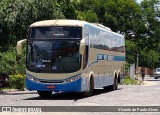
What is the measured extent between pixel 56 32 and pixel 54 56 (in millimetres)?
1188

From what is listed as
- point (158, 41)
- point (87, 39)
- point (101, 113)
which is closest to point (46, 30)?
point (87, 39)

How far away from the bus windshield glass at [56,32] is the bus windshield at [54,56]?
25cm

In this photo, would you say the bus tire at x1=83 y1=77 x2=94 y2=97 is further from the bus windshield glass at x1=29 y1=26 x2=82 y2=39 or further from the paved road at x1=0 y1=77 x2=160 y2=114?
the bus windshield glass at x1=29 y1=26 x2=82 y2=39

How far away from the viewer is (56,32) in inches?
845

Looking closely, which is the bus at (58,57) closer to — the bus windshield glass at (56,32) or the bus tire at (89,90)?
the bus windshield glass at (56,32)

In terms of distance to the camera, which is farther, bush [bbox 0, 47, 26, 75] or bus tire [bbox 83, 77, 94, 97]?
bush [bbox 0, 47, 26, 75]

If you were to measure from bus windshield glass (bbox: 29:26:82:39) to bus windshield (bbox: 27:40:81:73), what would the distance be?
0.25 meters

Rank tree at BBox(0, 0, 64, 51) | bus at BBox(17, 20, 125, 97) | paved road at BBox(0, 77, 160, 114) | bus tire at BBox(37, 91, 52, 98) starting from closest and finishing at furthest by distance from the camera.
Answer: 1. paved road at BBox(0, 77, 160, 114)
2. bus at BBox(17, 20, 125, 97)
3. bus tire at BBox(37, 91, 52, 98)
4. tree at BBox(0, 0, 64, 51)

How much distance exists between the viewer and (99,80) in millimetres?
25125

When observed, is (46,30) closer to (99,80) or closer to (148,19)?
(99,80)

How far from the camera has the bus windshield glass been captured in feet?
70.1

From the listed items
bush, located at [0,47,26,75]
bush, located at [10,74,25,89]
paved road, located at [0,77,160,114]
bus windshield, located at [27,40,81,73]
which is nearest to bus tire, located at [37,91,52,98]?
paved road, located at [0,77,160,114]

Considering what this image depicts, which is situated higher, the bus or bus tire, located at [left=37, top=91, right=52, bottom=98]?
the bus

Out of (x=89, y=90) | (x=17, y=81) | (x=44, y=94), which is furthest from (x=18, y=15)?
(x=89, y=90)
